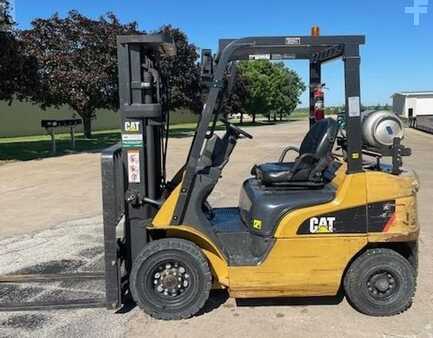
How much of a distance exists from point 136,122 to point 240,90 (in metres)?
38.9

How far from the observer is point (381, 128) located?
14.5 ft

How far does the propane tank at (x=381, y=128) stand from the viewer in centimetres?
443

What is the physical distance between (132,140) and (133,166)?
0.22 m

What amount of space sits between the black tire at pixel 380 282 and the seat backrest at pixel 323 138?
894 millimetres

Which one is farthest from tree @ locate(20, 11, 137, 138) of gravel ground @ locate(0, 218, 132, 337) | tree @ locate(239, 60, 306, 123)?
tree @ locate(239, 60, 306, 123)

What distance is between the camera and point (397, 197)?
441 centimetres

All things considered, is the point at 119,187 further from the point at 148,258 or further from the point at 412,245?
the point at 412,245

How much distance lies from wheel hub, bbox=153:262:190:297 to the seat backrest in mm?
1471

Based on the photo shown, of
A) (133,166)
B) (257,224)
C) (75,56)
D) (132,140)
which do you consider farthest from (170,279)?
(75,56)

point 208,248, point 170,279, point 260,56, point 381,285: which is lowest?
point 381,285

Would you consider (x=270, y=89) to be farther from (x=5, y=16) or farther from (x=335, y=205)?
(x=335, y=205)

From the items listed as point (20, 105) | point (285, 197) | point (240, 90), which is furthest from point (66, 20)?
point (285, 197)

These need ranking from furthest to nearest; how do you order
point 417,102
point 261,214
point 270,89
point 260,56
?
point 417,102
point 270,89
point 260,56
point 261,214

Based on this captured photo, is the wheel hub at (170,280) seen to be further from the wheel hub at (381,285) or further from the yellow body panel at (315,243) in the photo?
the wheel hub at (381,285)
